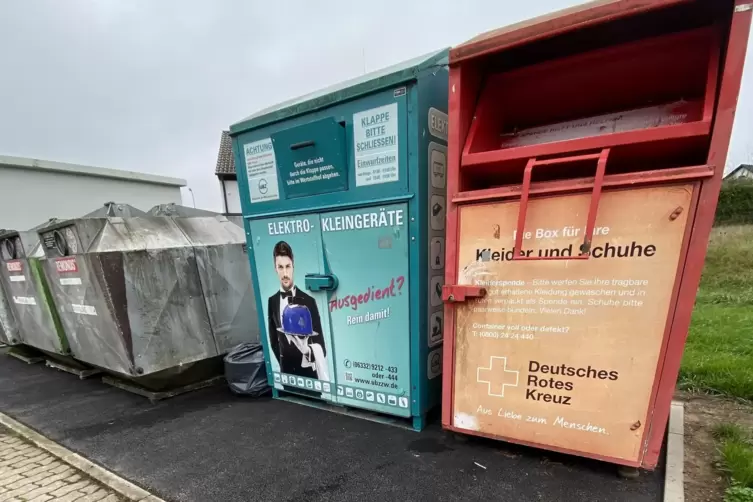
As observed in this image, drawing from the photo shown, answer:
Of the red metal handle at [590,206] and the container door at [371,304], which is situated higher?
the red metal handle at [590,206]

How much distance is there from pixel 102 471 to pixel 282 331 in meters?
1.45

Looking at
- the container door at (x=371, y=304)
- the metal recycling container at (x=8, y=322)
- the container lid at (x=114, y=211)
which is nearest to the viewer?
the container door at (x=371, y=304)

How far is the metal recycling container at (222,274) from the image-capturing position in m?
3.59

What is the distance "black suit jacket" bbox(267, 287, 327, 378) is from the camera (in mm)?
2759

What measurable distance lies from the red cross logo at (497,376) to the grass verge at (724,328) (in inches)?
79.2

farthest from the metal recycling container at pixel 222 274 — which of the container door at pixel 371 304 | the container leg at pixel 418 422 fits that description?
the container leg at pixel 418 422

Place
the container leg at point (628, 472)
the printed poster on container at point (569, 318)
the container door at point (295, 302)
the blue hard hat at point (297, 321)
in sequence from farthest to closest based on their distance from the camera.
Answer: the blue hard hat at point (297, 321) < the container door at point (295, 302) < the container leg at point (628, 472) < the printed poster on container at point (569, 318)

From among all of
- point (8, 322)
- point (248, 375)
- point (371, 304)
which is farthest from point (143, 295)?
point (8, 322)

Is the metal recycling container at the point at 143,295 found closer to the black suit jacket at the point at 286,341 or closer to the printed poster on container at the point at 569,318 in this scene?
the black suit jacket at the point at 286,341

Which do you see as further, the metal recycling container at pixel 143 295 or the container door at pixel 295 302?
the metal recycling container at pixel 143 295

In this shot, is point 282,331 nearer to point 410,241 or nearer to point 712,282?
point 410,241

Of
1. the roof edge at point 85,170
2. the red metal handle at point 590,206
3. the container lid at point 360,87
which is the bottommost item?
the red metal handle at point 590,206

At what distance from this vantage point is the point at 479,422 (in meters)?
2.07

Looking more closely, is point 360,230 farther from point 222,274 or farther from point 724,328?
point 724,328
